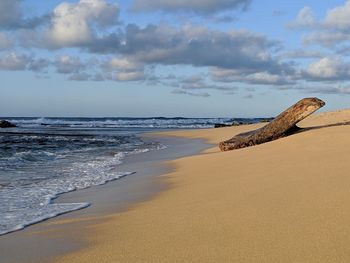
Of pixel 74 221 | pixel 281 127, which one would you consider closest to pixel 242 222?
pixel 74 221

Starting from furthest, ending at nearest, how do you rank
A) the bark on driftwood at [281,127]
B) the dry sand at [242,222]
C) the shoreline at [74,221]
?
1. the bark on driftwood at [281,127]
2. the shoreline at [74,221]
3. the dry sand at [242,222]

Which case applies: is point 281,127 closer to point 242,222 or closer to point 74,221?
point 74,221

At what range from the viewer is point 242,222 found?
13.6 feet

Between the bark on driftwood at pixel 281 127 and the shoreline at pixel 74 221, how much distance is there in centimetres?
473

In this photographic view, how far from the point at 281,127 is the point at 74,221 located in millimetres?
9881

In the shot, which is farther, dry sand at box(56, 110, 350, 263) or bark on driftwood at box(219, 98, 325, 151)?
bark on driftwood at box(219, 98, 325, 151)

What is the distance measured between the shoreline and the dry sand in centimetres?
19

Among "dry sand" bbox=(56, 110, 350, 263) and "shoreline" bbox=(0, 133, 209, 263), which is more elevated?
"dry sand" bbox=(56, 110, 350, 263)

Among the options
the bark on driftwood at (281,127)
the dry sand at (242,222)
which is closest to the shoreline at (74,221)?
the dry sand at (242,222)

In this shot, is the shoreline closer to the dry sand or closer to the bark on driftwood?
the dry sand

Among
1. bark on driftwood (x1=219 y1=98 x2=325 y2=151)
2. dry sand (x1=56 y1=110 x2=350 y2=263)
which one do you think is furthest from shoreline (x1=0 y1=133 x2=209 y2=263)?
bark on driftwood (x1=219 y1=98 x2=325 y2=151)

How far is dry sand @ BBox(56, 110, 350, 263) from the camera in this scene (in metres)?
3.36

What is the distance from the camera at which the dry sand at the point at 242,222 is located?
336cm

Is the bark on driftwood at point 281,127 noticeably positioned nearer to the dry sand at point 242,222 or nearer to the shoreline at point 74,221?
the shoreline at point 74,221
